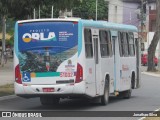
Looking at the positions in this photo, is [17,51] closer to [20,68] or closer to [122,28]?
[20,68]

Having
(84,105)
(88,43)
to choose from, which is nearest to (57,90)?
(88,43)

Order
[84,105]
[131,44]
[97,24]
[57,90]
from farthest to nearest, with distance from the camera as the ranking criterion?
[131,44] → [84,105] → [97,24] → [57,90]

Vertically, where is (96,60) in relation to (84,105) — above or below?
above

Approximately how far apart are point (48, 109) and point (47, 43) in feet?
7.15

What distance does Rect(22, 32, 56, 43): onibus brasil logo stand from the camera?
18391 mm

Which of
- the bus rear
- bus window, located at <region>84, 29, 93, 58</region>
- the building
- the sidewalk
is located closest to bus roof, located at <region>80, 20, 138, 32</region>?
bus window, located at <region>84, 29, 93, 58</region>

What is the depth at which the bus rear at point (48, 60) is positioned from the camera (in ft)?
59.6

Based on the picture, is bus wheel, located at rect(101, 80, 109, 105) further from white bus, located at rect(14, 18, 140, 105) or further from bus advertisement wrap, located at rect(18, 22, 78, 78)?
bus advertisement wrap, located at rect(18, 22, 78, 78)

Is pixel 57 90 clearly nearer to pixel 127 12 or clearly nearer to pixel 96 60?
pixel 96 60

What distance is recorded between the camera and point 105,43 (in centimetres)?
2084

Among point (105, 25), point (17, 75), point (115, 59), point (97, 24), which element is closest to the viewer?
point (17, 75)

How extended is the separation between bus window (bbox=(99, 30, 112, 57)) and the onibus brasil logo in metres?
2.53

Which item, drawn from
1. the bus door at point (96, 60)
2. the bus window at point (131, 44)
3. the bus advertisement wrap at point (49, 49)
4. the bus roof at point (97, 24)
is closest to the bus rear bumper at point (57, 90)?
the bus advertisement wrap at point (49, 49)

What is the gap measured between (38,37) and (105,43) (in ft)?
10.7
